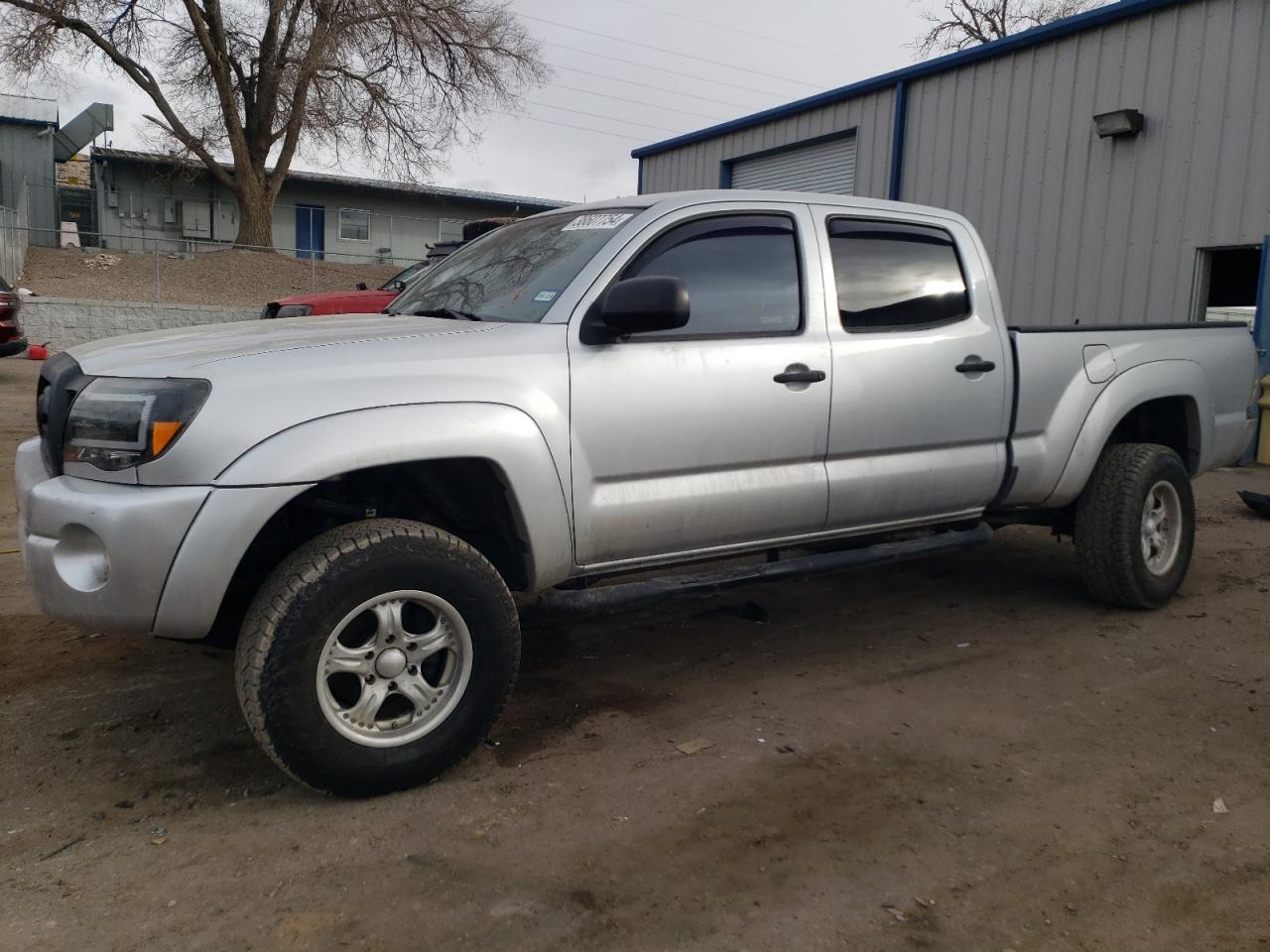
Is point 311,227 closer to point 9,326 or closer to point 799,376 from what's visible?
point 9,326

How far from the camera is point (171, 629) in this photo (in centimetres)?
286

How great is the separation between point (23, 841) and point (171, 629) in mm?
684

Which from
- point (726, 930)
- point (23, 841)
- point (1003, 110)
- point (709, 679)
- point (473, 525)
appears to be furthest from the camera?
point (1003, 110)

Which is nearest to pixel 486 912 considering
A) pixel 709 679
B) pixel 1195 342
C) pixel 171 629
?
pixel 171 629

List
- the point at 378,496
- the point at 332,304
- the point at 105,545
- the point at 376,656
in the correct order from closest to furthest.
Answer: the point at 105,545, the point at 376,656, the point at 378,496, the point at 332,304

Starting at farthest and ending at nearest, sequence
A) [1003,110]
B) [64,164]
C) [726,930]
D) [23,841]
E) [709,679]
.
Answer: [64,164]
[1003,110]
[709,679]
[23,841]
[726,930]

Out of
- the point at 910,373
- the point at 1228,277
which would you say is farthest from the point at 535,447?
the point at 1228,277

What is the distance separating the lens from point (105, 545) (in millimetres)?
2793

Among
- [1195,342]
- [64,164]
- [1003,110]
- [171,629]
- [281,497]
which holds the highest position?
[64,164]

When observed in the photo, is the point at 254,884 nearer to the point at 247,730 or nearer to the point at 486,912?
the point at 486,912

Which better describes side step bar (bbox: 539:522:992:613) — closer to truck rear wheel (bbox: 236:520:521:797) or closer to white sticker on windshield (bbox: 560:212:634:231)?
truck rear wheel (bbox: 236:520:521:797)

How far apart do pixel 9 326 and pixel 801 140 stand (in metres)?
11.1

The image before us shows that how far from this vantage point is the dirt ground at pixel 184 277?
24.3m

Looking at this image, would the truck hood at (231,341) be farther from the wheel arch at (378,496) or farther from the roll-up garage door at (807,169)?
the roll-up garage door at (807,169)
